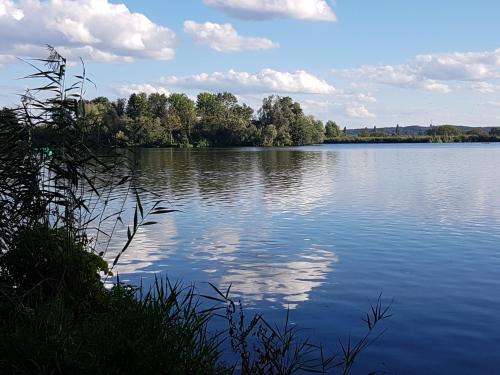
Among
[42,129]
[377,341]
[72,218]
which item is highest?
[42,129]

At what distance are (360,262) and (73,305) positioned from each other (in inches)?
330

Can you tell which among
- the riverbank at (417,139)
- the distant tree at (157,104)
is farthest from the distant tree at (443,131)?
the distant tree at (157,104)

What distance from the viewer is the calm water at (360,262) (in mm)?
A: 9398

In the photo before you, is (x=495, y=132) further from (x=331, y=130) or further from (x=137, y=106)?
(x=137, y=106)

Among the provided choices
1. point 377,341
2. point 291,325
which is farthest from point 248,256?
point 377,341

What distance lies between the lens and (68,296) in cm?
877

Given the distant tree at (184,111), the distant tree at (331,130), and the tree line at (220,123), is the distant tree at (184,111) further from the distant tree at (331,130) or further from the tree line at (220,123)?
the distant tree at (331,130)

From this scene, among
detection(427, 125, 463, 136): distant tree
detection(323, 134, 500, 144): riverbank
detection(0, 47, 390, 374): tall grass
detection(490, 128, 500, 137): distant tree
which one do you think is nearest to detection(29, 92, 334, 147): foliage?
detection(323, 134, 500, 144): riverbank

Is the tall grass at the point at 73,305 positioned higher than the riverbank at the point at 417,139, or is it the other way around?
the riverbank at the point at 417,139

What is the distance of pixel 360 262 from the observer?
14664 millimetres

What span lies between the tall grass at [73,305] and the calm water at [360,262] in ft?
2.79

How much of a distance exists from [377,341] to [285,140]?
139 m

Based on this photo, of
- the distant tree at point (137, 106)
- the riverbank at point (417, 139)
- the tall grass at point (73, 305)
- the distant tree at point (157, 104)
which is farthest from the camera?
the riverbank at point (417, 139)

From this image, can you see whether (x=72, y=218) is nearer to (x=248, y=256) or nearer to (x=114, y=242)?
(x=248, y=256)
